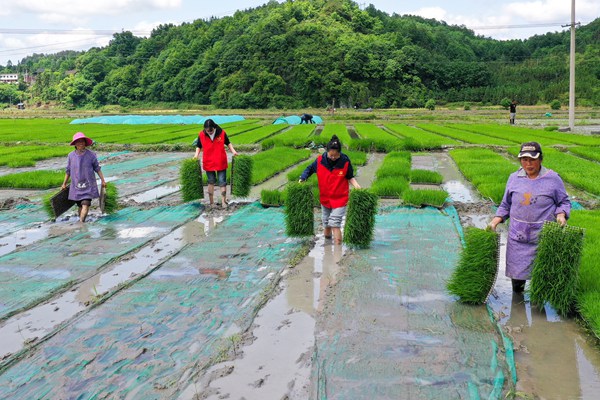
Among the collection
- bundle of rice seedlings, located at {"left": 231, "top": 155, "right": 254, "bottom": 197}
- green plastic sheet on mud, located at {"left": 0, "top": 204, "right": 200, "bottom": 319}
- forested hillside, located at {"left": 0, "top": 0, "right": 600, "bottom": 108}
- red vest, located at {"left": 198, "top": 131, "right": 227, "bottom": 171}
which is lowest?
green plastic sheet on mud, located at {"left": 0, "top": 204, "right": 200, "bottom": 319}

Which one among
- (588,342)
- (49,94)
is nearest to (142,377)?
(588,342)

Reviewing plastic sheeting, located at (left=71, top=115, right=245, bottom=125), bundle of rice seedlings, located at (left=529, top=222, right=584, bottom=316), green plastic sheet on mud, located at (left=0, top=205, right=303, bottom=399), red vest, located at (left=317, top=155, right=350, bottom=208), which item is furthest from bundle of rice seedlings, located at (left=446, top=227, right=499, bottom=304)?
plastic sheeting, located at (left=71, top=115, right=245, bottom=125)

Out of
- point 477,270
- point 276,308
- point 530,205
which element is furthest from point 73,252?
point 530,205

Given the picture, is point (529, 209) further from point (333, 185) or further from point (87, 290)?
point (87, 290)

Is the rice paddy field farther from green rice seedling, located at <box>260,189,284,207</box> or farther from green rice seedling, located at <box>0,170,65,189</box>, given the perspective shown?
green rice seedling, located at <box>0,170,65,189</box>

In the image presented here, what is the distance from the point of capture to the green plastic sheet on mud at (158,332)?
330 centimetres

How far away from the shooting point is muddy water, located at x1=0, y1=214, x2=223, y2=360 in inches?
161

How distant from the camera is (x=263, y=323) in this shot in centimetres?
428

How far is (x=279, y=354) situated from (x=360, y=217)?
2.71 m

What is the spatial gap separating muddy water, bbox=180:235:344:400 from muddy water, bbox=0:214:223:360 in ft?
4.59

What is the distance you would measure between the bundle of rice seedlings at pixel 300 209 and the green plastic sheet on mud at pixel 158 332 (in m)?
0.47

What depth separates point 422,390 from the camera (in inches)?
125

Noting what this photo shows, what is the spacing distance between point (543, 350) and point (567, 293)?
2.33 ft

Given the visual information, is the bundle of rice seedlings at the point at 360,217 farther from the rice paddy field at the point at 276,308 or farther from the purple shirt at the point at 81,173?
the purple shirt at the point at 81,173
